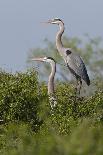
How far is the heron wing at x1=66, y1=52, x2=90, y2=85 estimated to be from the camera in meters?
15.0

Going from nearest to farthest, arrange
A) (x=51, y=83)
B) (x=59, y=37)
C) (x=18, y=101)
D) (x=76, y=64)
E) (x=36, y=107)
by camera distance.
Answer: (x=18, y=101)
(x=36, y=107)
(x=51, y=83)
(x=76, y=64)
(x=59, y=37)

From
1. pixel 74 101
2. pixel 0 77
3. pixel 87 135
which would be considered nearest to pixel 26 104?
pixel 74 101

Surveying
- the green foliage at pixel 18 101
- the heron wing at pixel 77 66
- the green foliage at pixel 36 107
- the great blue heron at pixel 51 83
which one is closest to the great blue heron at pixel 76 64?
the heron wing at pixel 77 66

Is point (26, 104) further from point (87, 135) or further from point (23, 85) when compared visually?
point (87, 135)

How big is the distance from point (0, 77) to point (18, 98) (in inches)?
83.7

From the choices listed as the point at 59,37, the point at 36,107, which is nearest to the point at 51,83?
the point at 36,107

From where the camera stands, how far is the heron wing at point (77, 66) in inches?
589

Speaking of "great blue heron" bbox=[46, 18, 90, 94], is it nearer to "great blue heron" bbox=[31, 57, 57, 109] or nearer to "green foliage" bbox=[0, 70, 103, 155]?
"great blue heron" bbox=[31, 57, 57, 109]

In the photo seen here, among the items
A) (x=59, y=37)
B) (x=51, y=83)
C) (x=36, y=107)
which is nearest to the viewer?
(x=36, y=107)

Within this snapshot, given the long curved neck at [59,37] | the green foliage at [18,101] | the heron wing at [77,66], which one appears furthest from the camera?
the long curved neck at [59,37]

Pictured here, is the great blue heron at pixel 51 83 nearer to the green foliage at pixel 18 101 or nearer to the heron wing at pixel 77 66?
the green foliage at pixel 18 101

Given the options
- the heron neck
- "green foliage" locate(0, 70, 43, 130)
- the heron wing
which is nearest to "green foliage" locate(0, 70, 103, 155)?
"green foliage" locate(0, 70, 43, 130)

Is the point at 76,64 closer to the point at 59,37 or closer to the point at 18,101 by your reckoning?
the point at 59,37

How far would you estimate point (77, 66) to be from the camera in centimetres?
1509
